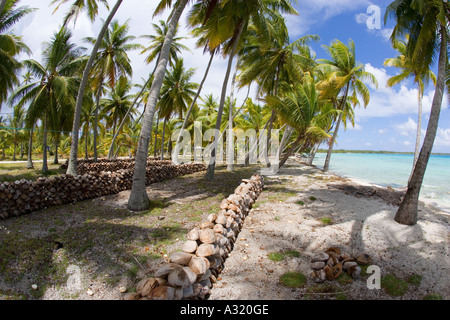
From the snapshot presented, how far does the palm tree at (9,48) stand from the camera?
32.8 feet

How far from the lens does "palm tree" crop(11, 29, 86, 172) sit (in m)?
12.9

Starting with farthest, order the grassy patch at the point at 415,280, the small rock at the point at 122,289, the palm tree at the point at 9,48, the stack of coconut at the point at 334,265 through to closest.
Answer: the palm tree at the point at 9,48 → the stack of coconut at the point at 334,265 → the grassy patch at the point at 415,280 → the small rock at the point at 122,289

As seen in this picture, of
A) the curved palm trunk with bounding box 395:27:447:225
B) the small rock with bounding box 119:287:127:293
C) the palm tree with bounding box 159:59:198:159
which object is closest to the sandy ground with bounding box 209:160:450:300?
the curved palm trunk with bounding box 395:27:447:225

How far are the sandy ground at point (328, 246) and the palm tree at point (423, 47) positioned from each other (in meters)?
0.71

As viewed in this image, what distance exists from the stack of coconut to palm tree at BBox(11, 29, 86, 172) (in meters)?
14.1

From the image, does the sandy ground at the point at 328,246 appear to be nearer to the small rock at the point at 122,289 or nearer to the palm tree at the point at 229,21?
the small rock at the point at 122,289

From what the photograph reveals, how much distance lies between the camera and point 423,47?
6828mm

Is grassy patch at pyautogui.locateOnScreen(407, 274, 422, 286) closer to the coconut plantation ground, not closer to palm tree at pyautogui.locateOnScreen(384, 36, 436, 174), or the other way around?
the coconut plantation ground

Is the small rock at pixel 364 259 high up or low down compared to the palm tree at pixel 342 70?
down

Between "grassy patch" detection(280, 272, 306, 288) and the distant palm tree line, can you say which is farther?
the distant palm tree line

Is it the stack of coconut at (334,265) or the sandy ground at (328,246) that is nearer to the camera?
the sandy ground at (328,246)

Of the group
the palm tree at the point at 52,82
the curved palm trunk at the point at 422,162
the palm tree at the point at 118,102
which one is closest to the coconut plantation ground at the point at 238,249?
the curved palm trunk at the point at 422,162

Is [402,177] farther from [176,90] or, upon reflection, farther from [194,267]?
[194,267]
